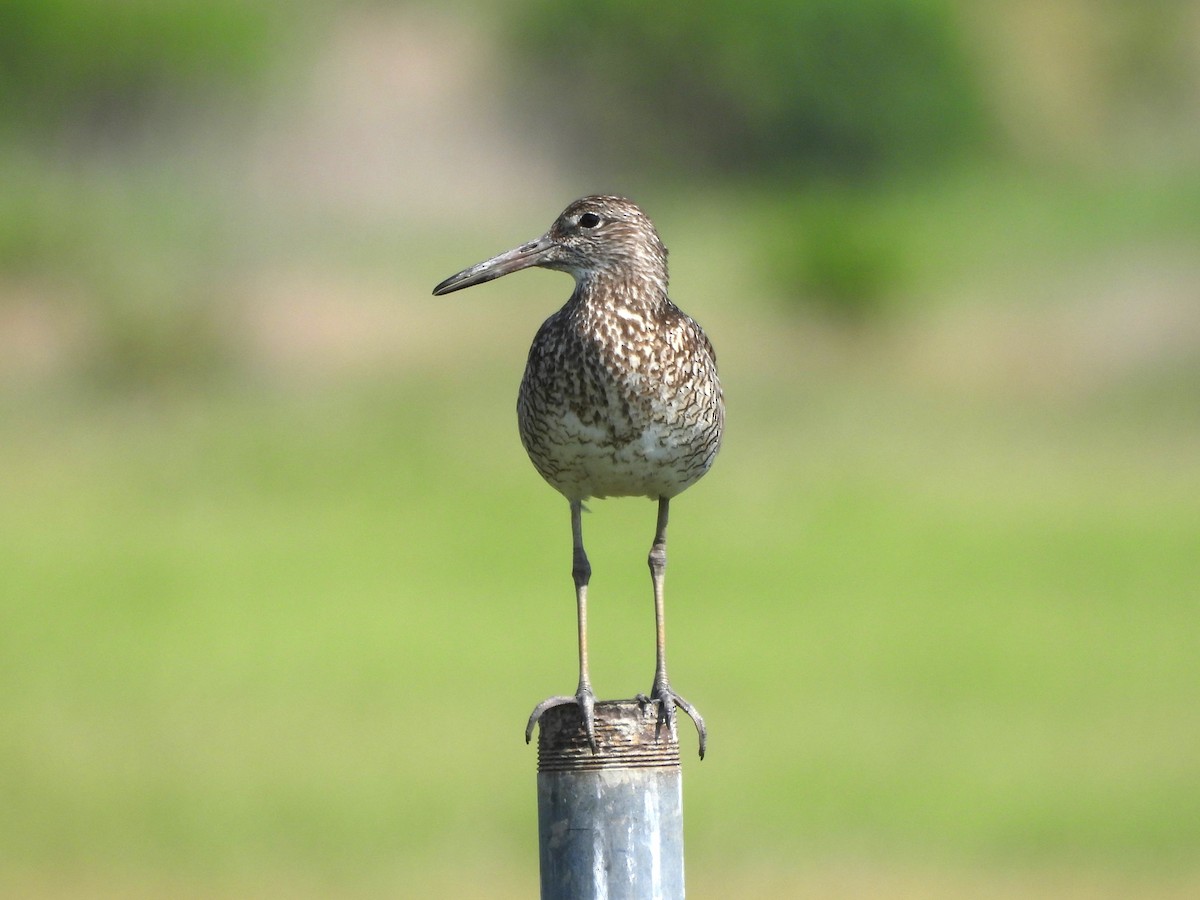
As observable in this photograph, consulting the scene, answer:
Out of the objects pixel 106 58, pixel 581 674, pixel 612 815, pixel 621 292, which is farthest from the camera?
pixel 106 58

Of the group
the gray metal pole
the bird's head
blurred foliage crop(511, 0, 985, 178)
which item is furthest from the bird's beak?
blurred foliage crop(511, 0, 985, 178)

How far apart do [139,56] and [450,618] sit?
47.9 m

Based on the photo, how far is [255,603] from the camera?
121ft

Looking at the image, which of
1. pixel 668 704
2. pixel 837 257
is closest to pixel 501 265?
pixel 668 704

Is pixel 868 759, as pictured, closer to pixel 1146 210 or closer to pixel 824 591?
pixel 824 591

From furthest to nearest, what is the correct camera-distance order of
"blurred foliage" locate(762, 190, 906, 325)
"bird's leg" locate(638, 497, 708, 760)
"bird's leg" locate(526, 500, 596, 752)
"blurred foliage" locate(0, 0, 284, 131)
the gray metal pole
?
"blurred foliage" locate(0, 0, 284, 131) < "blurred foliage" locate(762, 190, 906, 325) < "bird's leg" locate(638, 497, 708, 760) < "bird's leg" locate(526, 500, 596, 752) < the gray metal pole

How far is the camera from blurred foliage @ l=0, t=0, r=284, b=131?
7400 cm

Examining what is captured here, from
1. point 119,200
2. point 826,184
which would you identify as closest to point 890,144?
point 826,184

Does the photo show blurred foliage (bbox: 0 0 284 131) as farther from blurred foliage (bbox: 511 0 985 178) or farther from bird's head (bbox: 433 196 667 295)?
bird's head (bbox: 433 196 667 295)

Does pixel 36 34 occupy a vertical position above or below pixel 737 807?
above

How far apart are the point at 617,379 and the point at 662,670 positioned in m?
1.01

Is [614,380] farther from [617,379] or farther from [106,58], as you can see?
[106,58]

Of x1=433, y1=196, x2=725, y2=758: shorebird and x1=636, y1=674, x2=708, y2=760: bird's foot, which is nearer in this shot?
x1=636, y1=674, x2=708, y2=760: bird's foot

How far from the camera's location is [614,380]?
7250 millimetres
